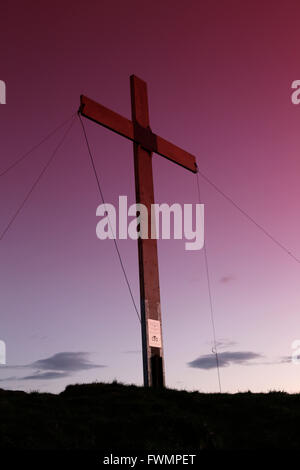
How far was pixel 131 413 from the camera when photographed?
9203mm

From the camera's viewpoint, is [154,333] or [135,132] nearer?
[154,333]

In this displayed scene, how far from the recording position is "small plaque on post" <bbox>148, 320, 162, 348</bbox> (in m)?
12.8

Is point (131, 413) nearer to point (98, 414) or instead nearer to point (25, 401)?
point (98, 414)

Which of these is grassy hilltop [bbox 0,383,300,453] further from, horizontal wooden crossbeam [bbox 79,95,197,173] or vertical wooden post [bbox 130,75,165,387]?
horizontal wooden crossbeam [bbox 79,95,197,173]

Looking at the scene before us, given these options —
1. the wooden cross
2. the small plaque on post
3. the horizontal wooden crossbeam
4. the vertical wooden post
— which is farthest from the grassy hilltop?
the horizontal wooden crossbeam

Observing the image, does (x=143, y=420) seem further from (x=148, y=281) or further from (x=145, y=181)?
(x=145, y=181)

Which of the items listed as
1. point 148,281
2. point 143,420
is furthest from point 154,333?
point 143,420

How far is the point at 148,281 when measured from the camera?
13141 mm

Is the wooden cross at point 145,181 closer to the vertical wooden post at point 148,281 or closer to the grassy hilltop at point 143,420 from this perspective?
the vertical wooden post at point 148,281

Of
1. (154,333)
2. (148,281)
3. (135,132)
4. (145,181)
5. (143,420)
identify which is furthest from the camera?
(135,132)

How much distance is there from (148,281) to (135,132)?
3928 mm

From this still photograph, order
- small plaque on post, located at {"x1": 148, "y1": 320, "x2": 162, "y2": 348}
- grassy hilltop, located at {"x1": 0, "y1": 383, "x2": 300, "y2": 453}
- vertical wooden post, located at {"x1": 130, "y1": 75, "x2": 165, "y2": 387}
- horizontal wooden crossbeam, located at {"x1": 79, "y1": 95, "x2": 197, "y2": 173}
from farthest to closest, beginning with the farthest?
horizontal wooden crossbeam, located at {"x1": 79, "y1": 95, "x2": 197, "y2": 173}, small plaque on post, located at {"x1": 148, "y1": 320, "x2": 162, "y2": 348}, vertical wooden post, located at {"x1": 130, "y1": 75, "x2": 165, "y2": 387}, grassy hilltop, located at {"x1": 0, "y1": 383, "x2": 300, "y2": 453}

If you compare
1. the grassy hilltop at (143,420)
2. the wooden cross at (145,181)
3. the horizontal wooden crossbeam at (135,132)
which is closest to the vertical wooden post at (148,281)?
the wooden cross at (145,181)
